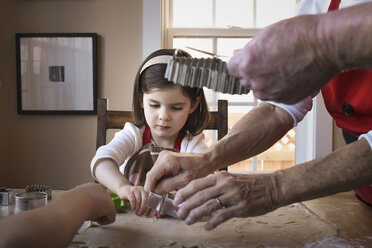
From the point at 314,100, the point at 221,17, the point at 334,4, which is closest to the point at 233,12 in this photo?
the point at 221,17

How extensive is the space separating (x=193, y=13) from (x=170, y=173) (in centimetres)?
177

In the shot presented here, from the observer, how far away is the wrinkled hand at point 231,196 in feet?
2.55

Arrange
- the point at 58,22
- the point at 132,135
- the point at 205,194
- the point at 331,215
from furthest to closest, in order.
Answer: the point at 58,22, the point at 132,135, the point at 331,215, the point at 205,194

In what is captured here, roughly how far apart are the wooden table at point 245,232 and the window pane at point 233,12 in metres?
1.73

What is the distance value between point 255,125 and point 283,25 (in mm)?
675

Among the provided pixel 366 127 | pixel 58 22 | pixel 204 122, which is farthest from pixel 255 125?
pixel 58 22

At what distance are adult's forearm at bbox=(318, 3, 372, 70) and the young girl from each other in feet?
2.88

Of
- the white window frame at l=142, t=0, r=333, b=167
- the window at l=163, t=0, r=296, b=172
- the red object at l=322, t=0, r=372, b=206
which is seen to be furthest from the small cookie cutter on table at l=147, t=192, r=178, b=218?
the window at l=163, t=0, r=296, b=172

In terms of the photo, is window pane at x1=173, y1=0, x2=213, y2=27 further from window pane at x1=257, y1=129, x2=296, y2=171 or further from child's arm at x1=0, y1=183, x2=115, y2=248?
child's arm at x1=0, y1=183, x2=115, y2=248

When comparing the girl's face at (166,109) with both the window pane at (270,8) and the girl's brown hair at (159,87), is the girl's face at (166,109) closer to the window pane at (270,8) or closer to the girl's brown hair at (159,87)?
the girl's brown hair at (159,87)

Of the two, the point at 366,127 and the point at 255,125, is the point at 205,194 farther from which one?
the point at 366,127

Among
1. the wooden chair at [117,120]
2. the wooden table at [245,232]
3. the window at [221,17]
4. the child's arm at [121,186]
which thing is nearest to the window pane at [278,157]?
the window at [221,17]

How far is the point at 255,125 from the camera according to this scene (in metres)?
1.17

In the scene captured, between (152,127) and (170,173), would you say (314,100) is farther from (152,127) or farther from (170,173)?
(170,173)
